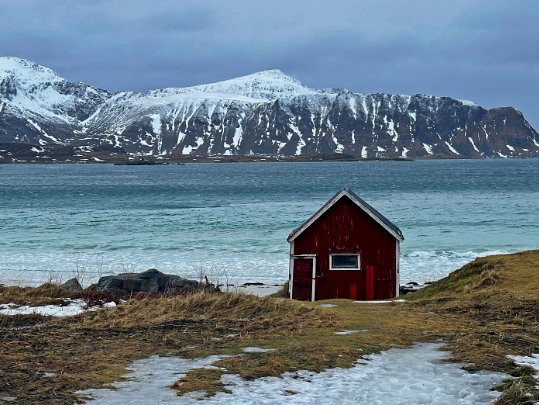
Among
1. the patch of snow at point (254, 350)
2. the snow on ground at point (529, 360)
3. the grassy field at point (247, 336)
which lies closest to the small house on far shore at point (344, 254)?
the grassy field at point (247, 336)

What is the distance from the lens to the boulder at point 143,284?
3144cm

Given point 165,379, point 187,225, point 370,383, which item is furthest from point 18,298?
point 187,225

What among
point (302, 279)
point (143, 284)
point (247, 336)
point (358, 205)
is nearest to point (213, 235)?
point (143, 284)

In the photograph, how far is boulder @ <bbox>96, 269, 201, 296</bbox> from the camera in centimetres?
3144

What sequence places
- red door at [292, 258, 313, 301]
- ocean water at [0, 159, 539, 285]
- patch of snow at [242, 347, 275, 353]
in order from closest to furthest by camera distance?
patch of snow at [242, 347, 275, 353], red door at [292, 258, 313, 301], ocean water at [0, 159, 539, 285]

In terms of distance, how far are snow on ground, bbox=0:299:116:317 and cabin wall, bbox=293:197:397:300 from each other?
1068 cm

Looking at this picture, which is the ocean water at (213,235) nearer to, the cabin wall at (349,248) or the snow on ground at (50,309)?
the cabin wall at (349,248)

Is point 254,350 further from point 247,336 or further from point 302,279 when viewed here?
point 302,279

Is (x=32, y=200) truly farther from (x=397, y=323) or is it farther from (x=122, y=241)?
(x=397, y=323)

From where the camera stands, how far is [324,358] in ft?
45.2

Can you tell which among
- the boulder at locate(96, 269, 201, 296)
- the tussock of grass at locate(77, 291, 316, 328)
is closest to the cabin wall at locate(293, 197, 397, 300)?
the boulder at locate(96, 269, 201, 296)

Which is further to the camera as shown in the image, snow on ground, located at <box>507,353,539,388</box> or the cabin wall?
the cabin wall

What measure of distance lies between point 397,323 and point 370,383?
19.6 feet

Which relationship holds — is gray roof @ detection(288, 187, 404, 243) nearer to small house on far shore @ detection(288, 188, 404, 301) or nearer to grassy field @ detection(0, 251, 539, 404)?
small house on far shore @ detection(288, 188, 404, 301)
